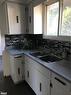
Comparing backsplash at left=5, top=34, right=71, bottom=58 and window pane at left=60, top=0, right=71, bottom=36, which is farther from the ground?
window pane at left=60, top=0, right=71, bottom=36

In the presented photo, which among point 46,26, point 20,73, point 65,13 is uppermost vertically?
point 65,13

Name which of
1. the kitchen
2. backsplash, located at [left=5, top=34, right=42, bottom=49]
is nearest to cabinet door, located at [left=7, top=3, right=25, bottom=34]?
the kitchen

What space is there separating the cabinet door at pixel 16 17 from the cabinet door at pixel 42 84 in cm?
148

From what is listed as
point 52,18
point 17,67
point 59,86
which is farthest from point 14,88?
point 52,18

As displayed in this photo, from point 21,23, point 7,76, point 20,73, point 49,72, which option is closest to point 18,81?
point 20,73

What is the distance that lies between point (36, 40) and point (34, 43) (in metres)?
0.13

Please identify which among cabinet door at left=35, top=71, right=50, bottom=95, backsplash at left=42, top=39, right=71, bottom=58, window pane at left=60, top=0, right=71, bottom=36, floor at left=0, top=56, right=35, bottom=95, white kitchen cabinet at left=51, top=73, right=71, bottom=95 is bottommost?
floor at left=0, top=56, right=35, bottom=95

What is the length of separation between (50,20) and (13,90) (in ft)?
6.62

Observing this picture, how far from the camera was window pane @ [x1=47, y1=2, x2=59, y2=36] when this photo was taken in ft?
8.07

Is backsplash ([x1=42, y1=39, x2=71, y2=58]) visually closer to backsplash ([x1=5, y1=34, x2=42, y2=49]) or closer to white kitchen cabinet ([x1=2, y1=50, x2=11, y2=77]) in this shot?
backsplash ([x1=5, y1=34, x2=42, y2=49])

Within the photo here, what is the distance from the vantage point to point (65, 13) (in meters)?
2.21

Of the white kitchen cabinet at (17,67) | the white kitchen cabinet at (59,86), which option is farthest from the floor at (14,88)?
the white kitchen cabinet at (59,86)

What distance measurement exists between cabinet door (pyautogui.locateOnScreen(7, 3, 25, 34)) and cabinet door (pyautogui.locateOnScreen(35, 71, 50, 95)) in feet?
4.86

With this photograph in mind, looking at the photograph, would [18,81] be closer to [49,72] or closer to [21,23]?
[49,72]
